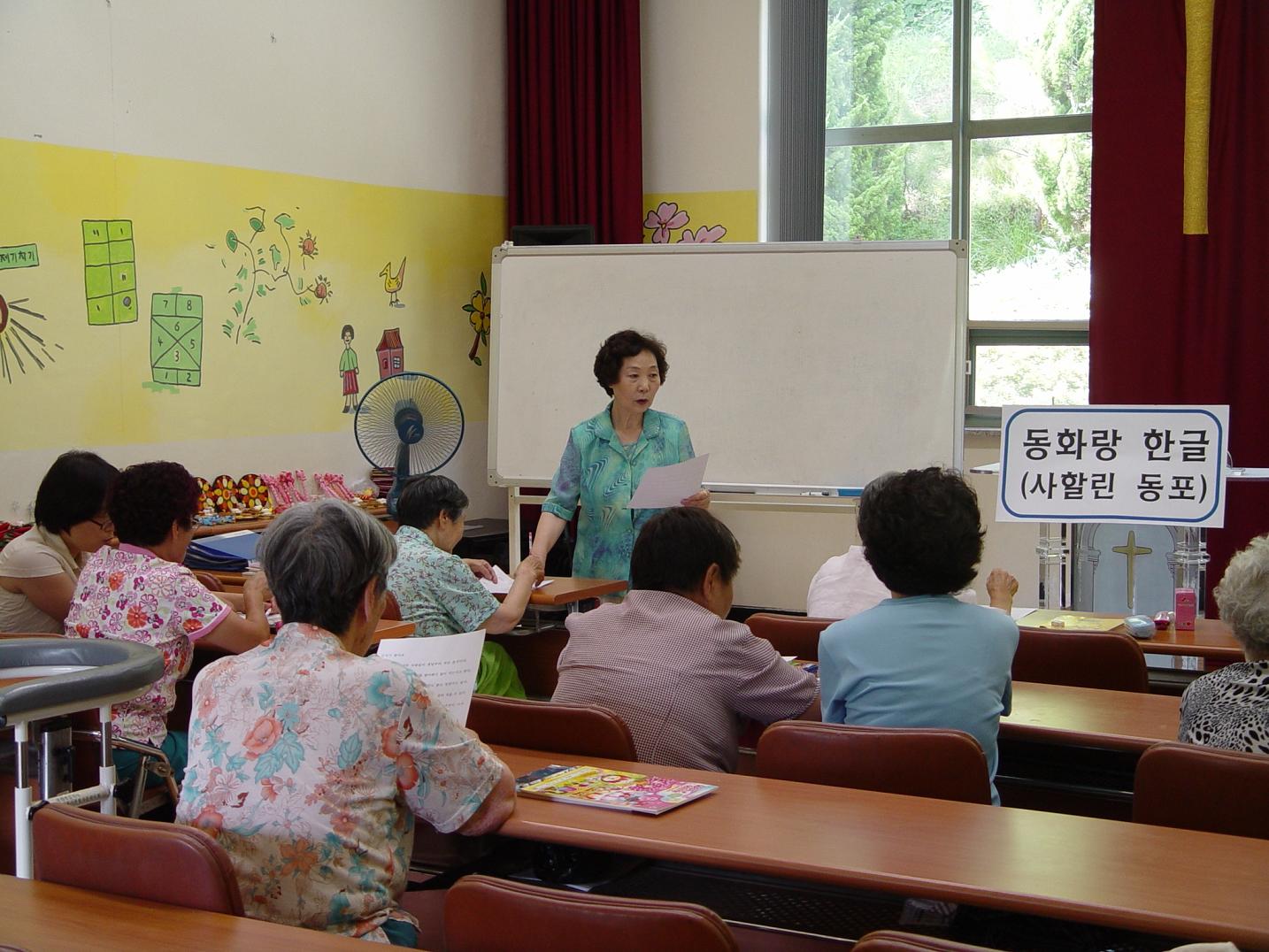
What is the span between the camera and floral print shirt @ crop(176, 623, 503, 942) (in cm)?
165

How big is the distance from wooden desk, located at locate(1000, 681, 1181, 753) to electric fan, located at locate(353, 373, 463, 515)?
139 inches

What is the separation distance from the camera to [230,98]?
5.30m

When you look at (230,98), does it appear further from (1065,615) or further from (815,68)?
(1065,615)

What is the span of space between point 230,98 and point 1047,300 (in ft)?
13.1

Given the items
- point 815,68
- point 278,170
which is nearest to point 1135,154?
point 815,68

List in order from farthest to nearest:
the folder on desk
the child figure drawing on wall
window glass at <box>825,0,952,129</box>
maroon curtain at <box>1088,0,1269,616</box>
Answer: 1. window glass at <box>825,0,952,129</box>
2. the child figure drawing on wall
3. maroon curtain at <box>1088,0,1269,616</box>
4. the folder on desk

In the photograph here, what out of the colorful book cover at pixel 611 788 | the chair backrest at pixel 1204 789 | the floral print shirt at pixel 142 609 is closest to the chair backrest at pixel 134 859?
the colorful book cover at pixel 611 788

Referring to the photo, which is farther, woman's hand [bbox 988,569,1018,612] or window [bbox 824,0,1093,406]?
window [bbox 824,0,1093,406]

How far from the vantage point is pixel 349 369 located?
5.95 m

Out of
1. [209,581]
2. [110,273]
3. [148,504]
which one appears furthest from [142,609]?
[110,273]

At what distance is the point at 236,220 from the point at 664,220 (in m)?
2.42

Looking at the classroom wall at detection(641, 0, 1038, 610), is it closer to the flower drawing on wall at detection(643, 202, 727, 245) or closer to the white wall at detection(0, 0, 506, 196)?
the flower drawing on wall at detection(643, 202, 727, 245)

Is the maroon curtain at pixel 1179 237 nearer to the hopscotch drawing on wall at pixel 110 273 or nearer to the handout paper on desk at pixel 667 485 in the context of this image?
the handout paper on desk at pixel 667 485

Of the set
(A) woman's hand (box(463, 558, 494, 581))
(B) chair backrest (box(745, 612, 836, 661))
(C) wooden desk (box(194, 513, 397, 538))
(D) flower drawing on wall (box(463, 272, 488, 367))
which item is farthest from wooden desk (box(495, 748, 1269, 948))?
(D) flower drawing on wall (box(463, 272, 488, 367))
